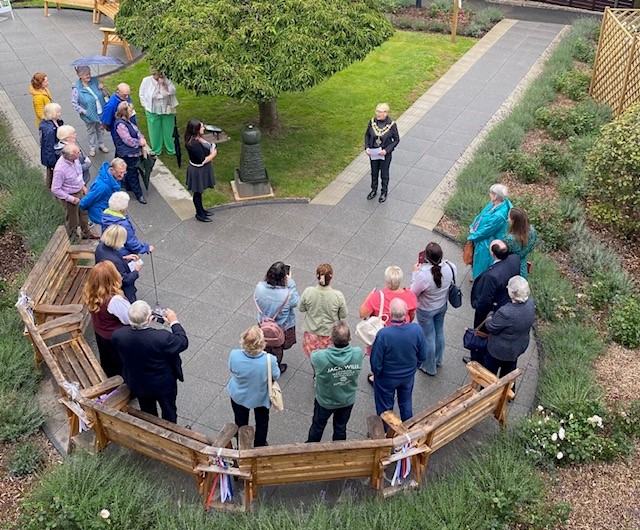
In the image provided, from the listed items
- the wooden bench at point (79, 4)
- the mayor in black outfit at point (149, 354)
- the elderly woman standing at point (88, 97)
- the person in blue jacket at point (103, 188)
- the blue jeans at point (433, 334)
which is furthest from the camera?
the wooden bench at point (79, 4)

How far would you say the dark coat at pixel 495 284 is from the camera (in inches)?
262

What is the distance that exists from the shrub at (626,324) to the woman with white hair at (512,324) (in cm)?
186

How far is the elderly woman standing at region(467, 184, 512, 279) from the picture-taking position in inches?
292

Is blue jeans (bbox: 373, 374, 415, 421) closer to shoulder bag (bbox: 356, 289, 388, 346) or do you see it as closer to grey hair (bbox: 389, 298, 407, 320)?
shoulder bag (bbox: 356, 289, 388, 346)

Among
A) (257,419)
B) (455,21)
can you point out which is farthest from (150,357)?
(455,21)

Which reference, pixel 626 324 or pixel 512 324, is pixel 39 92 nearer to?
pixel 512 324

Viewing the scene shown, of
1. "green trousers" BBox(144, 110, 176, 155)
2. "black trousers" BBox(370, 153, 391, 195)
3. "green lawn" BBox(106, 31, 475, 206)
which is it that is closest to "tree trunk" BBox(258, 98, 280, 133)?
"green lawn" BBox(106, 31, 475, 206)

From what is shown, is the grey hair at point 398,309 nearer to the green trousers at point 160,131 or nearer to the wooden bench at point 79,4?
the green trousers at point 160,131

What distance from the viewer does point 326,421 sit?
5.89 m

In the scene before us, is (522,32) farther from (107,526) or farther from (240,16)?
(107,526)

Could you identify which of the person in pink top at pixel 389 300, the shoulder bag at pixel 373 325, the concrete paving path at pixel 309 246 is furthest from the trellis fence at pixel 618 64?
the shoulder bag at pixel 373 325

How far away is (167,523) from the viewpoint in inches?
207

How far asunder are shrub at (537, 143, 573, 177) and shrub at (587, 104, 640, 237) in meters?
1.19

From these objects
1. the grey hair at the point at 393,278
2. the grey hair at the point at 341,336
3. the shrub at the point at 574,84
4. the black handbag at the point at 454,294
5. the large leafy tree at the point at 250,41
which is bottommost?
the shrub at the point at 574,84
